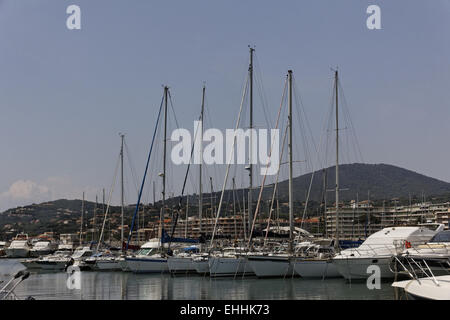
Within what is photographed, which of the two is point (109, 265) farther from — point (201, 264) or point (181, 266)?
point (201, 264)

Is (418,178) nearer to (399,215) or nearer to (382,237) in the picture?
(399,215)

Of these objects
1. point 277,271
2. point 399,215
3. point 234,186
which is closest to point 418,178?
point 399,215

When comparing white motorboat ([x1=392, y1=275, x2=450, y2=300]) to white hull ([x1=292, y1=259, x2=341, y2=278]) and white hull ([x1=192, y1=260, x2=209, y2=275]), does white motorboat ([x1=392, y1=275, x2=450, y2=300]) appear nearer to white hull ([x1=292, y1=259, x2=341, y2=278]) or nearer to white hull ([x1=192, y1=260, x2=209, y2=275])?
white hull ([x1=292, y1=259, x2=341, y2=278])

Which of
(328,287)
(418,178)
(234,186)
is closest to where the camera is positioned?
(328,287)

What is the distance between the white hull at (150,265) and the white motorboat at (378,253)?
506 inches

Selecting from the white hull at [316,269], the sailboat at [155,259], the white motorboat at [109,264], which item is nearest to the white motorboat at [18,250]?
Answer: the white motorboat at [109,264]

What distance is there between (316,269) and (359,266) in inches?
127

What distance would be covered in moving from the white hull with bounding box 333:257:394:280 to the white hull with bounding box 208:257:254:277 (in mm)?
5785

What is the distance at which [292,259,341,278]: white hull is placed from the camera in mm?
27531

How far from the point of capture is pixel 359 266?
81.4ft

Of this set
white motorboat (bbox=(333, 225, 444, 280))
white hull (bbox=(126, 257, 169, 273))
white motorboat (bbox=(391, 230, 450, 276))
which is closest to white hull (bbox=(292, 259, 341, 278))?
white motorboat (bbox=(333, 225, 444, 280))

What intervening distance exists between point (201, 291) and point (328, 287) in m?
5.63
